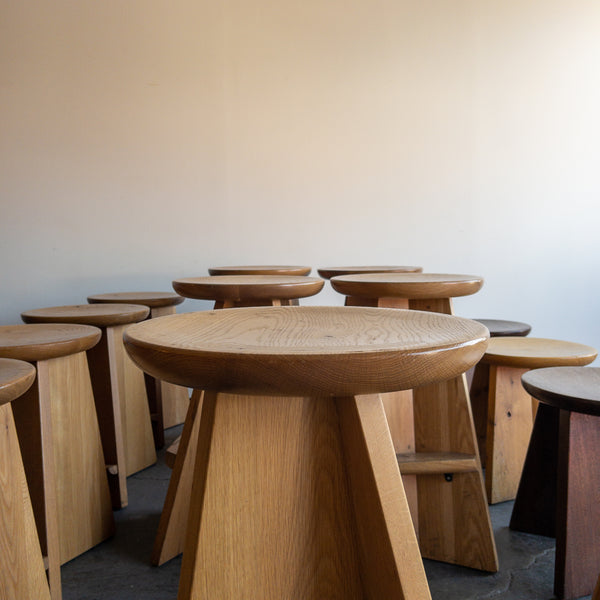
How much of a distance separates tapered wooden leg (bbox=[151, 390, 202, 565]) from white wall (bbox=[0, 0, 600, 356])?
1774mm

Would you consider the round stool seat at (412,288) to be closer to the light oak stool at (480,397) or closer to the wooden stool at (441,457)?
the wooden stool at (441,457)

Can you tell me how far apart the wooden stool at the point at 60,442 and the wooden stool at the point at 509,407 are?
129 cm

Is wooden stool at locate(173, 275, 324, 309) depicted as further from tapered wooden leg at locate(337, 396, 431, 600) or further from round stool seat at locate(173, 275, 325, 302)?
tapered wooden leg at locate(337, 396, 431, 600)

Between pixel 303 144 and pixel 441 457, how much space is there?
7.53 ft

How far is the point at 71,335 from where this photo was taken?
1.57 m

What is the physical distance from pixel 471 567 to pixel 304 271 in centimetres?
124

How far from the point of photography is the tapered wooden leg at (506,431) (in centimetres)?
199

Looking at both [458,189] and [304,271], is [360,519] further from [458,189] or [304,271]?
[458,189]

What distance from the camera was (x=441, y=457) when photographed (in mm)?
1647

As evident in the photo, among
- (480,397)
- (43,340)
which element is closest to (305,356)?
(43,340)

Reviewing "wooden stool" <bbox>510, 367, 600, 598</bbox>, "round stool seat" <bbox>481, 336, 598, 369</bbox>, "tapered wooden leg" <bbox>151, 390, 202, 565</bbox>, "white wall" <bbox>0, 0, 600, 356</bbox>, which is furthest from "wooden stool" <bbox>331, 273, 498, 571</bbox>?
"white wall" <bbox>0, 0, 600, 356</bbox>

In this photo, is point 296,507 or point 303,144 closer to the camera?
point 296,507

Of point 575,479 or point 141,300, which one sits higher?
point 141,300

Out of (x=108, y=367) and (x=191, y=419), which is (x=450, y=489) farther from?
(x=108, y=367)
